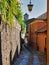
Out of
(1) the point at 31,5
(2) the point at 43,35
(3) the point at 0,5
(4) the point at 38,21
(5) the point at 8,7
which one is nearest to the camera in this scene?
(3) the point at 0,5

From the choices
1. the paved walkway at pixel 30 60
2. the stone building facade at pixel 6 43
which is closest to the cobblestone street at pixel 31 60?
the paved walkway at pixel 30 60

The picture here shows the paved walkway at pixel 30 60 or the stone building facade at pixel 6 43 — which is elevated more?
the stone building facade at pixel 6 43

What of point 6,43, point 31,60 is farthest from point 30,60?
point 6,43

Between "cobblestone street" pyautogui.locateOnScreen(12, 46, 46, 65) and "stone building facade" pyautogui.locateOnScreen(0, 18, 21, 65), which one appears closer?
"stone building facade" pyautogui.locateOnScreen(0, 18, 21, 65)

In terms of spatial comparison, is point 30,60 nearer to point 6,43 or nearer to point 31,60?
point 31,60

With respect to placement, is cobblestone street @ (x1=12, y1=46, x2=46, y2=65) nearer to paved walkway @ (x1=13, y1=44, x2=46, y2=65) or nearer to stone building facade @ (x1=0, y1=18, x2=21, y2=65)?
paved walkway @ (x1=13, y1=44, x2=46, y2=65)

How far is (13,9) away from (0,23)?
8.00ft

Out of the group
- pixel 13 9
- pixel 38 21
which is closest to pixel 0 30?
pixel 13 9

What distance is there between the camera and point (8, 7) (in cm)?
1088

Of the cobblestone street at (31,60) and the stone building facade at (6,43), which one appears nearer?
the stone building facade at (6,43)

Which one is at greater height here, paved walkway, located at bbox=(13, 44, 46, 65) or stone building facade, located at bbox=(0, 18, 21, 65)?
stone building facade, located at bbox=(0, 18, 21, 65)

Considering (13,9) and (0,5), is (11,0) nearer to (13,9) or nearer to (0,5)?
(13,9)

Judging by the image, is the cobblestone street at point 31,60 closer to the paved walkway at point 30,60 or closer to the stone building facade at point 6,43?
the paved walkway at point 30,60

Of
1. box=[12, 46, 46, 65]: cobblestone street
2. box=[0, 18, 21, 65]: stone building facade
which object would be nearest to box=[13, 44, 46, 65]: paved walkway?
box=[12, 46, 46, 65]: cobblestone street
